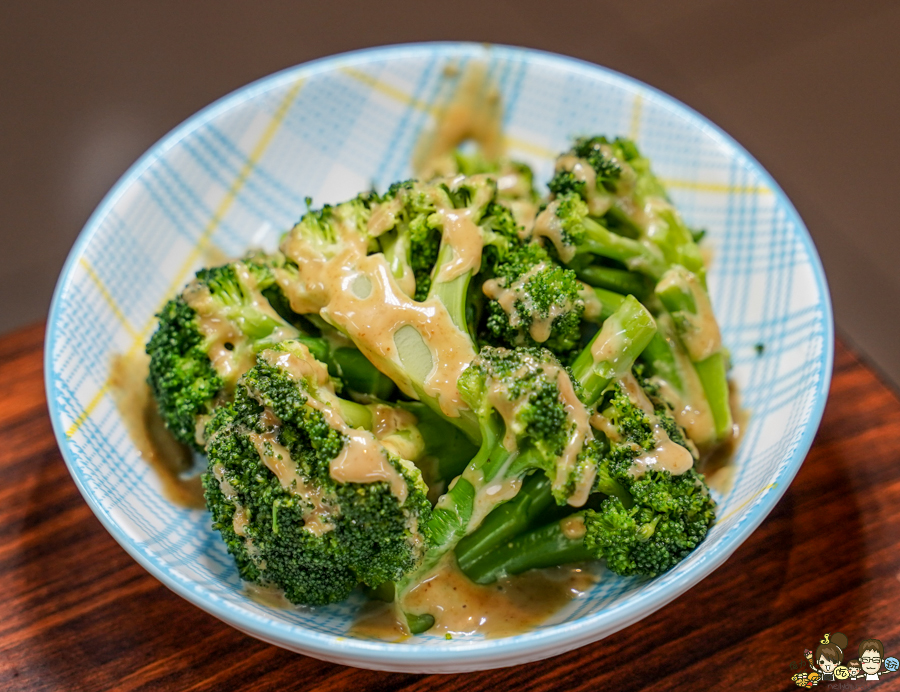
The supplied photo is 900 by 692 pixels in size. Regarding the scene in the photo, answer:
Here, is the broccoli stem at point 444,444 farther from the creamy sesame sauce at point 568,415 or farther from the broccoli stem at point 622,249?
the broccoli stem at point 622,249

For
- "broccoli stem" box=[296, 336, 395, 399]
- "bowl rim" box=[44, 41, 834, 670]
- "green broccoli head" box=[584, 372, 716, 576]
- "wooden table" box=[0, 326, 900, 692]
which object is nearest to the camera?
"bowl rim" box=[44, 41, 834, 670]

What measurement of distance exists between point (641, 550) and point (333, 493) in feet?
2.29

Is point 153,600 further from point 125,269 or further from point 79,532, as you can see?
point 125,269

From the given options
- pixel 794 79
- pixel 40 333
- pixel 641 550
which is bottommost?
pixel 40 333

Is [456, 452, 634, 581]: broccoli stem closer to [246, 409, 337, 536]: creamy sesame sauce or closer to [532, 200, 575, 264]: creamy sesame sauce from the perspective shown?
[246, 409, 337, 536]: creamy sesame sauce

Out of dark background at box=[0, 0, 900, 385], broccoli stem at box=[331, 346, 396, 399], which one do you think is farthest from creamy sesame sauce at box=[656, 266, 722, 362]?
dark background at box=[0, 0, 900, 385]

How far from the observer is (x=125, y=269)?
2316mm

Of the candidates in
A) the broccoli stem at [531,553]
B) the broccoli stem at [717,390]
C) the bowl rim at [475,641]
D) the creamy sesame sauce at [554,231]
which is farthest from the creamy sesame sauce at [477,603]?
the creamy sesame sauce at [554,231]

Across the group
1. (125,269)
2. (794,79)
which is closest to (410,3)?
(794,79)

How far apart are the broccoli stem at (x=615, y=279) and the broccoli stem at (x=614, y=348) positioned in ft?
0.62

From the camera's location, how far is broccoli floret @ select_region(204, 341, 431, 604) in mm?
1607

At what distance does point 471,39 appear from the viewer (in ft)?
12.7

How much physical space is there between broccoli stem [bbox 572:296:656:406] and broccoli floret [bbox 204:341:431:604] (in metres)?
0.48

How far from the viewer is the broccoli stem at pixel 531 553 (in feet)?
6.02
